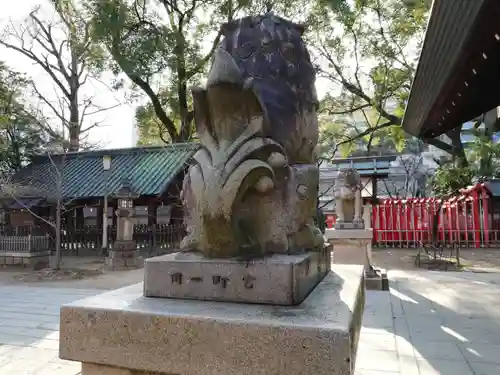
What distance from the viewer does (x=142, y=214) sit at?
15.7 metres

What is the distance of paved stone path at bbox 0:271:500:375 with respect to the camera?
3.49 meters

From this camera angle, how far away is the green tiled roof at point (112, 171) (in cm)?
1423

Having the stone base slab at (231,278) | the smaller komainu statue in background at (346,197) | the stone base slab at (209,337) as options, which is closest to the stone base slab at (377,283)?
the smaller komainu statue in background at (346,197)

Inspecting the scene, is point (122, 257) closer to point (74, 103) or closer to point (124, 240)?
point (124, 240)

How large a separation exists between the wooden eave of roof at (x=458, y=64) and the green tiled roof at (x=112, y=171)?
930cm

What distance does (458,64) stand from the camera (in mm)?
4375

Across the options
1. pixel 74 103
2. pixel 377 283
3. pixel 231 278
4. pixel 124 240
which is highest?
pixel 74 103

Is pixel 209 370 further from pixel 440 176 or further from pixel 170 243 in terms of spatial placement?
pixel 440 176

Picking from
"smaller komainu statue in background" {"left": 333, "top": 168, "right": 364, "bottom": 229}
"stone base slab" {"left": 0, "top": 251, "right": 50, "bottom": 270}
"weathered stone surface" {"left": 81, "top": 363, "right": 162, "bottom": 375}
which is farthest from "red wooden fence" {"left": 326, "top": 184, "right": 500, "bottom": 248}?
"weathered stone surface" {"left": 81, "top": 363, "right": 162, "bottom": 375}

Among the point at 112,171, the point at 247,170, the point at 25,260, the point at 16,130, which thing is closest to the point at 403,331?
the point at 247,170

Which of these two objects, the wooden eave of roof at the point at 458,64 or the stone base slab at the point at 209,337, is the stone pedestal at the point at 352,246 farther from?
the stone base slab at the point at 209,337

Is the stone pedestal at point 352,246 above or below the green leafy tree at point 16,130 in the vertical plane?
below

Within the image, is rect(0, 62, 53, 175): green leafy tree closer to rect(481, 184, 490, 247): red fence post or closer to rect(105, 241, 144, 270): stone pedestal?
rect(105, 241, 144, 270): stone pedestal

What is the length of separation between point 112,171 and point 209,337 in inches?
609
